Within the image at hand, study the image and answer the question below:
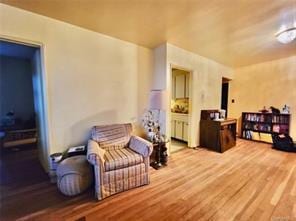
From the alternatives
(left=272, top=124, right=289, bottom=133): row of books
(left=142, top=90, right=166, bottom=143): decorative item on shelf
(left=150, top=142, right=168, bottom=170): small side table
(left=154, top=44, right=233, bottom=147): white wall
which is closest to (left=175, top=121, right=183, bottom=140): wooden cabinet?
(left=154, top=44, right=233, bottom=147): white wall

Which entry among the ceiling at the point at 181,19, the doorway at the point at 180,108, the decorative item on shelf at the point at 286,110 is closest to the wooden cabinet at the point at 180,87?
the doorway at the point at 180,108

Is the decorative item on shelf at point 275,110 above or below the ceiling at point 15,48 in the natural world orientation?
Answer: below

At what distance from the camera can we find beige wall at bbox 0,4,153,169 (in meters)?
2.27

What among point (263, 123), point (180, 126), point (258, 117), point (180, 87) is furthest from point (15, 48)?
point (263, 123)

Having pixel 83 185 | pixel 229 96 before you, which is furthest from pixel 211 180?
pixel 229 96

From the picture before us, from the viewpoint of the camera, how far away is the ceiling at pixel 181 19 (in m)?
2.03

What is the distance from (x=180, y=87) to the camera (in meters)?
4.79

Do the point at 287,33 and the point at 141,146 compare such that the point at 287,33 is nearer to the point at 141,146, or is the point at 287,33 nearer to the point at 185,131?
the point at 185,131

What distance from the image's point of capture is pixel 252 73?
16.8 ft

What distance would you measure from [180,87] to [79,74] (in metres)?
3.01

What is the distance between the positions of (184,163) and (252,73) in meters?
3.96

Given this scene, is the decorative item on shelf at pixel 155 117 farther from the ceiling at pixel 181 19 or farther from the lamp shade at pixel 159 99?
the ceiling at pixel 181 19

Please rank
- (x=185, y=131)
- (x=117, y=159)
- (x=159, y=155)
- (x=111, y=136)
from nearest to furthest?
(x=117, y=159) < (x=111, y=136) < (x=159, y=155) < (x=185, y=131)

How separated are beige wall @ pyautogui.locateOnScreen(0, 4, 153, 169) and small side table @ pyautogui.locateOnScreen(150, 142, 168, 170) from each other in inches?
30.4
